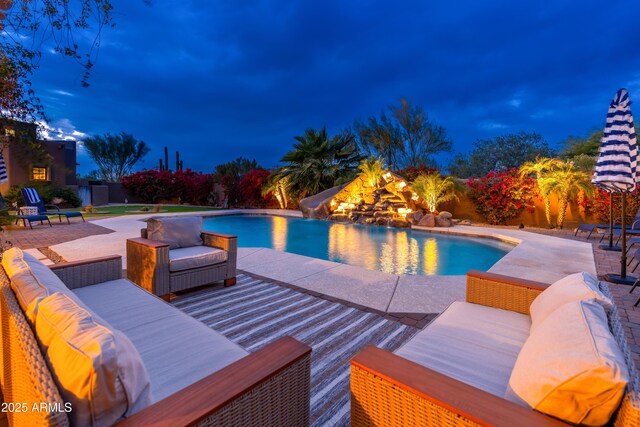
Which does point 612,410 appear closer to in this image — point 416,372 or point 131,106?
point 416,372

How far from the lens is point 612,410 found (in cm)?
82

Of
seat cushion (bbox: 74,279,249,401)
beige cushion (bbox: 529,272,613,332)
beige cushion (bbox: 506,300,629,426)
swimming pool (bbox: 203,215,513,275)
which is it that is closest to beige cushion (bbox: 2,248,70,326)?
seat cushion (bbox: 74,279,249,401)

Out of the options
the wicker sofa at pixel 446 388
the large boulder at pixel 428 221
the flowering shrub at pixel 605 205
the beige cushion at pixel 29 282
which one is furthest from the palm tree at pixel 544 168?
the beige cushion at pixel 29 282

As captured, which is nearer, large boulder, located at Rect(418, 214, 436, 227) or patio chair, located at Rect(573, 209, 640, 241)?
patio chair, located at Rect(573, 209, 640, 241)

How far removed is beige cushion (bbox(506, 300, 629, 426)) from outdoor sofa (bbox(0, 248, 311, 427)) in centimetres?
78

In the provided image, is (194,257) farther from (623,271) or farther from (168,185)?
(168,185)

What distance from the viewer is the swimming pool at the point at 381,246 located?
5.87 meters

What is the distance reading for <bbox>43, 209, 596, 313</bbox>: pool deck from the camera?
326 centimetres

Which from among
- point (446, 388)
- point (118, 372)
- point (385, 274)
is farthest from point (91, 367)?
point (385, 274)

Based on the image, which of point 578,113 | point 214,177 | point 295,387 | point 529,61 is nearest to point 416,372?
point 295,387

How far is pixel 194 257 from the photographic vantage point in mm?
3371

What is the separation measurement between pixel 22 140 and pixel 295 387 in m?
3.02

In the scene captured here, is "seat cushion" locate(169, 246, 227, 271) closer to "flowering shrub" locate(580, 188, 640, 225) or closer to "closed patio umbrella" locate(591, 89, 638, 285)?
"closed patio umbrella" locate(591, 89, 638, 285)

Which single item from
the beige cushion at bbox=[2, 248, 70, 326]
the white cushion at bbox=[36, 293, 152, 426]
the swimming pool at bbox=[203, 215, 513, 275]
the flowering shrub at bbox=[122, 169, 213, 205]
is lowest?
the swimming pool at bbox=[203, 215, 513, 275]
